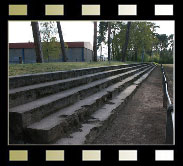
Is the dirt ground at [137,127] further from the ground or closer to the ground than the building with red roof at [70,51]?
closer to the ground

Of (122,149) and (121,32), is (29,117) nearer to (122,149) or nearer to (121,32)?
(122,149)

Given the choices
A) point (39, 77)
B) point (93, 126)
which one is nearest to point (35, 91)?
point (39, 77)

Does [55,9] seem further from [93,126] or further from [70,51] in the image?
[70,51]

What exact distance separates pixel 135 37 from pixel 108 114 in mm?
21525

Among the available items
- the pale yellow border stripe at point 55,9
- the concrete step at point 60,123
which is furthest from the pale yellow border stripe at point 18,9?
the concrete step at point 60,123

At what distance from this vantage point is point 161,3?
7.54 ft

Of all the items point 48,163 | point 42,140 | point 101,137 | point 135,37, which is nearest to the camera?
point 48,163

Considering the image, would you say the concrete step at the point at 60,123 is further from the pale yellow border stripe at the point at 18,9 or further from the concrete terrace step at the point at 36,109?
the pale yellow border stripe at the point at 18,9

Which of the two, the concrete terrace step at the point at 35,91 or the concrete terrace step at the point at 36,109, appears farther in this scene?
the concrete terrace step at the point at 35,91

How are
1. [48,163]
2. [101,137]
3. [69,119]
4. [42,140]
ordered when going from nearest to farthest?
[48,163], [42,140], [69,119], [101,137]

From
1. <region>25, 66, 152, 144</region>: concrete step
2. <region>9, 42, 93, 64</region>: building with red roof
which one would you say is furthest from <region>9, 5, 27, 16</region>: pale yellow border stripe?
<region>9, 42, 93, 64</region>: building with red roof

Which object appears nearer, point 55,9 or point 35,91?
point 55,9
